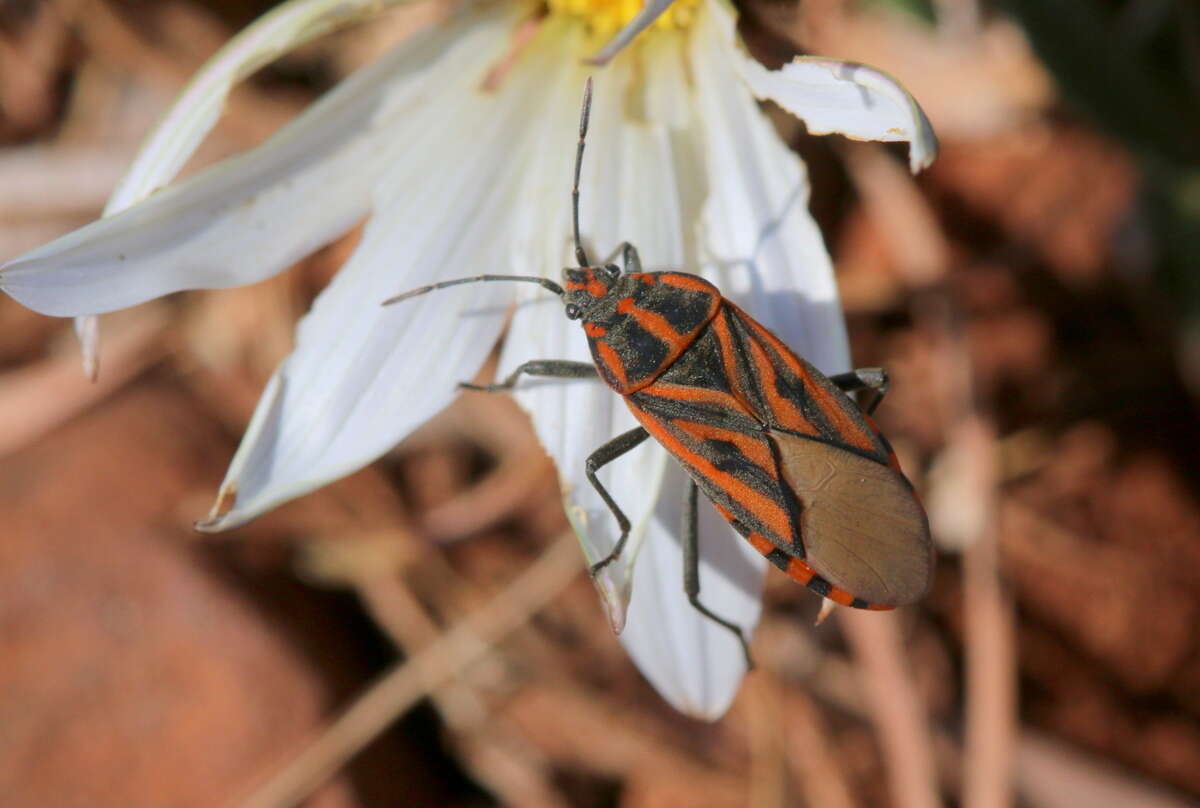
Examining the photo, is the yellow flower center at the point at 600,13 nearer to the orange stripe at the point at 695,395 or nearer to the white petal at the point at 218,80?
the white petal at the point at 218,80

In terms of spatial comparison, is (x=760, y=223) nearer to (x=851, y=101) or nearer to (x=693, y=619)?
(x=851, y=101)

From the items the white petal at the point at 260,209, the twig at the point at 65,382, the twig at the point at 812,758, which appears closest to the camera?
the white petal at the point at 260,209

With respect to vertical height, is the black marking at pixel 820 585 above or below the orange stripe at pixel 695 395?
below

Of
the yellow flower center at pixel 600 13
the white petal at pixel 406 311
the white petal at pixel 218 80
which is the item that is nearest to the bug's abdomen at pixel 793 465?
the white petal at pixel 406 311

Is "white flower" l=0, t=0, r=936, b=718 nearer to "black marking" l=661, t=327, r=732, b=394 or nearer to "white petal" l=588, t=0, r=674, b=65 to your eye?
"black marking" l=661, t=327, r=732, b=394

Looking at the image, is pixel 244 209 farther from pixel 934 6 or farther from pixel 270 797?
pixel 934 6

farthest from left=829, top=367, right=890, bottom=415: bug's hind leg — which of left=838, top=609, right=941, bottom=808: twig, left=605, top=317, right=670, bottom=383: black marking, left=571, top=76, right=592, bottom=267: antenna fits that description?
left=838, top=609, right=941, bottom=808: twig

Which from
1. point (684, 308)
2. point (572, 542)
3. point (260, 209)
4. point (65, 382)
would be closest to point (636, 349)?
point (684, 308)
